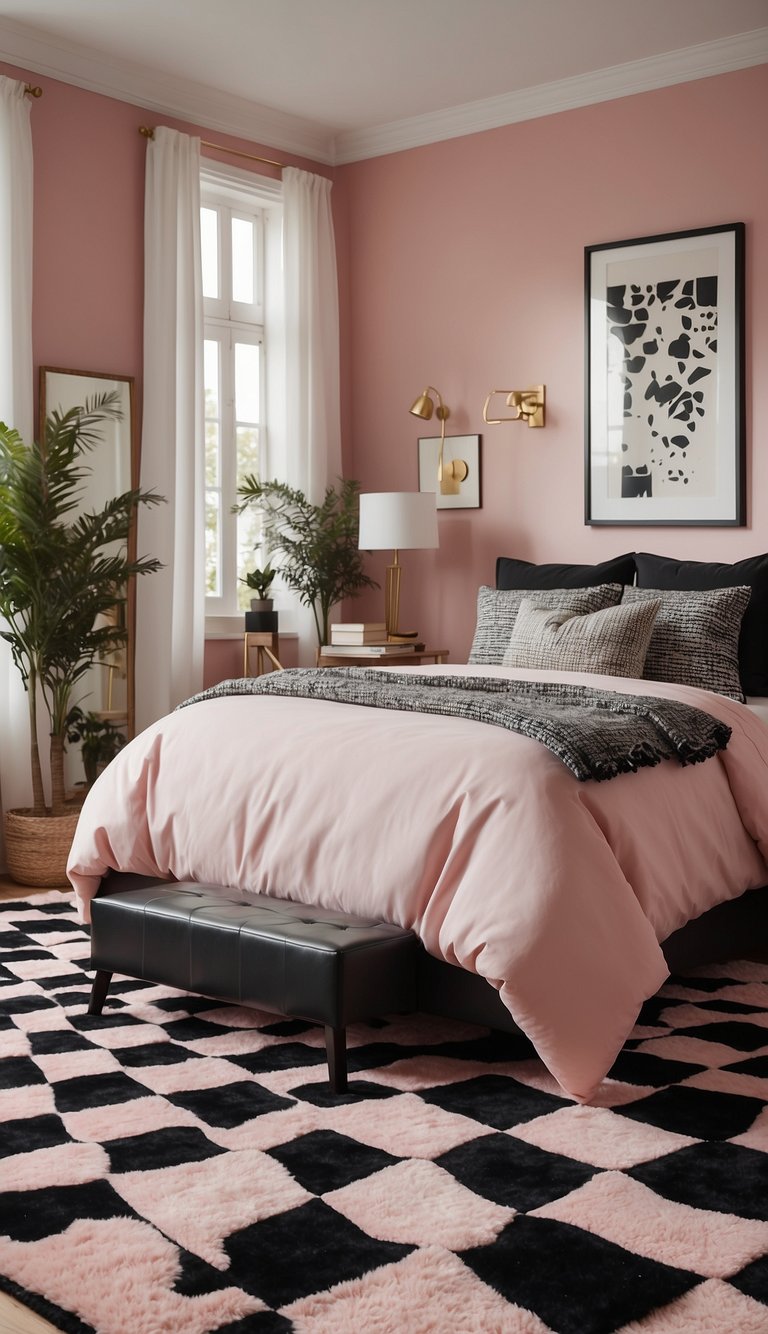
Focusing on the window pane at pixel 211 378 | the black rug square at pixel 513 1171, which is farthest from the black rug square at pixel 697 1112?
the window pane at pixel 211 378

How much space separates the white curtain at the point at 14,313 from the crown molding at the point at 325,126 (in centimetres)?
28

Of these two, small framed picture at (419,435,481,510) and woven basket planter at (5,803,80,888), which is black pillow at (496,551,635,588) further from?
woven basket planter at (5,803,80,888)

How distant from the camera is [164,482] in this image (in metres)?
5.38

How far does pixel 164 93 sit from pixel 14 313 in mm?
1253

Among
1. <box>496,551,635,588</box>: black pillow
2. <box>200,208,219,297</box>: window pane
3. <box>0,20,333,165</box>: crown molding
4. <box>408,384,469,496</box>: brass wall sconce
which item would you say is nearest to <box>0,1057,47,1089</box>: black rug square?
<box>496,551,635,588</box>: black pillow

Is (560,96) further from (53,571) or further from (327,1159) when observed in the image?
(327,1159)

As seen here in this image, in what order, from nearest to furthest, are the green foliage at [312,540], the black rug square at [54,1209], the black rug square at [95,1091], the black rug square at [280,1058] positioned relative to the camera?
the black rug square at [54,1209]
the black rug square at [95,1091]
the black rug square at [280,1058]
the green foliage at [312,540]

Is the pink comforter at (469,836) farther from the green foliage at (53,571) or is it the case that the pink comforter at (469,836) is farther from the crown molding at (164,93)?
the crown molding at (164,93)

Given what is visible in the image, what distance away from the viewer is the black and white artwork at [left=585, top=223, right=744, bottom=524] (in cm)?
496

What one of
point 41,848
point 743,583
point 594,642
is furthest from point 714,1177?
point 41,848

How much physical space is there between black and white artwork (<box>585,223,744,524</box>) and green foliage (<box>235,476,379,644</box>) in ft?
3.56

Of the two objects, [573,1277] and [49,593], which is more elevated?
[49,593]

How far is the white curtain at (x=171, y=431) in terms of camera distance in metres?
5.35

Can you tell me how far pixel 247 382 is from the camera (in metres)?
6.00
